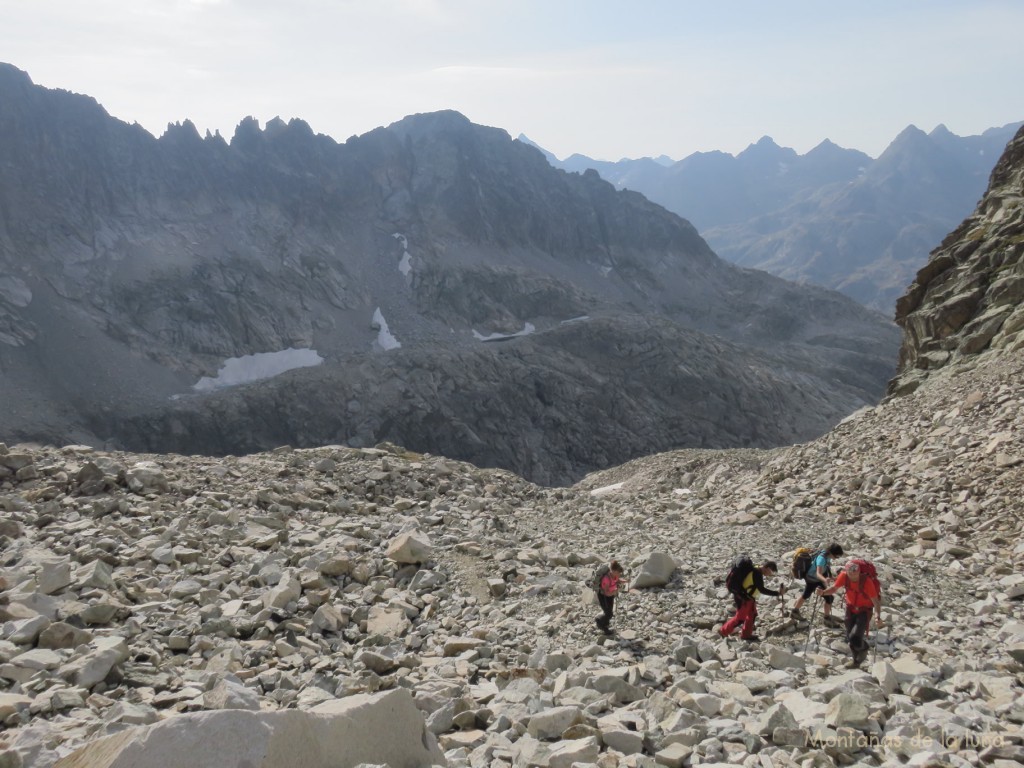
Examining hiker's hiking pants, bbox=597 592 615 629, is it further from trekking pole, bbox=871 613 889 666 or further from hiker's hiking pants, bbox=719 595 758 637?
trekking pole, bbox=871 613 889 666

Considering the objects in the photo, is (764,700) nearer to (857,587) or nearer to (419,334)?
(857,587)

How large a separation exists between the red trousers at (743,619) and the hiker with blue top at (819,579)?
74 centimetres

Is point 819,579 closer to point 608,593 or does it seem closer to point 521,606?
point 608,593

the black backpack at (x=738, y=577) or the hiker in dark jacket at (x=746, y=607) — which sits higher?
the black backpack at (x=738, y=577)

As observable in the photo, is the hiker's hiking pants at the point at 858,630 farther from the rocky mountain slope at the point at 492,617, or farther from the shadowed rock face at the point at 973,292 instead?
the shadowed rock face at the point at 973,292

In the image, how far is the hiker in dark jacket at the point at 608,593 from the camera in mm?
11000

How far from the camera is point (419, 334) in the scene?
113438 mm

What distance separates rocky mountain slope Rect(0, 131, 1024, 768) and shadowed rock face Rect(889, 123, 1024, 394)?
427 cm

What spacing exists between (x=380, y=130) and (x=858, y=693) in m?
161

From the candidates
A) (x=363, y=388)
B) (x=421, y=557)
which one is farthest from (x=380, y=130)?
(x=421, y=557)

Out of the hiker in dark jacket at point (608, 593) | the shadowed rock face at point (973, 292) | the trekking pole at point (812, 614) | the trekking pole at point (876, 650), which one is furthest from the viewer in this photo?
the shadowed rock face at point (973, 292)

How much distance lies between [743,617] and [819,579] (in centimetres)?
130

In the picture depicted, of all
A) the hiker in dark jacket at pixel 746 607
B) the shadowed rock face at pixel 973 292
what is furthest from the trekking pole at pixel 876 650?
the shadowed rock face at pixel 973 292

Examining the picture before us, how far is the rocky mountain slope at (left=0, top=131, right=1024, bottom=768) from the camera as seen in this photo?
6.72 metres
